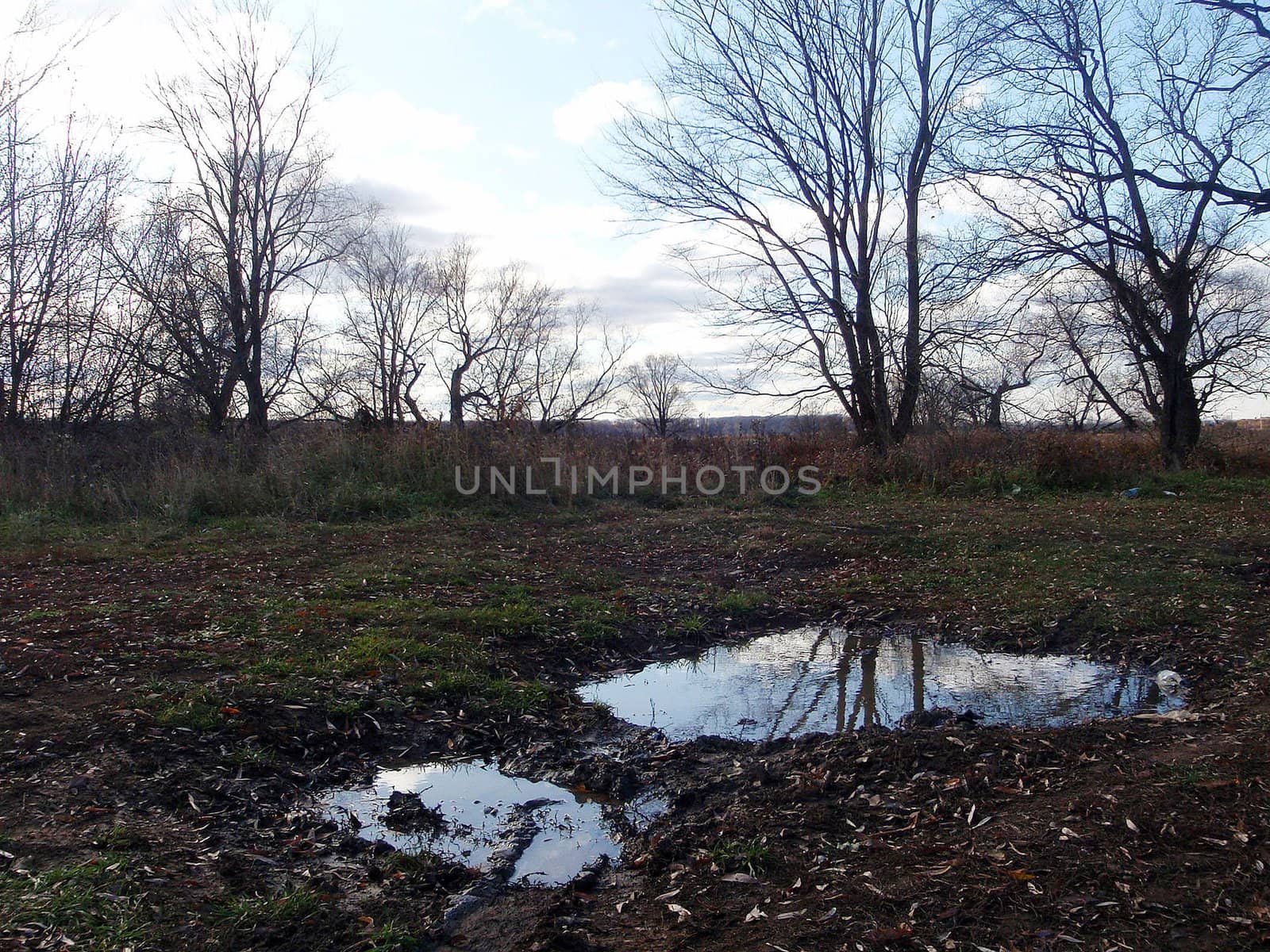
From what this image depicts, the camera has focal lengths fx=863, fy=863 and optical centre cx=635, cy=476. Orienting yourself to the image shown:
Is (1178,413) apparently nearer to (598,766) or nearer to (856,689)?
(856,689)

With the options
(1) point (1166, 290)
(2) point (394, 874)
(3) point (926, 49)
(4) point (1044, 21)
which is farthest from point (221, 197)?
(2) point (394, 874)

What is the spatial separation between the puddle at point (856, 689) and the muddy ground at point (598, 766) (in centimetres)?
31

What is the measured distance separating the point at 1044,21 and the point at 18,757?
11.3 m

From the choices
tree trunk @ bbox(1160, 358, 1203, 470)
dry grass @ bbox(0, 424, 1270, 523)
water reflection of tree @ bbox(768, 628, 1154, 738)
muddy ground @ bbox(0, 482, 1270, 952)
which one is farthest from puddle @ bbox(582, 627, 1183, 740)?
tree trunk @ bbox(1160, 358, 1203, 470)

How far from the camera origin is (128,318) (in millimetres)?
18031

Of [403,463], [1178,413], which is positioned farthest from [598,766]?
[1178,413]

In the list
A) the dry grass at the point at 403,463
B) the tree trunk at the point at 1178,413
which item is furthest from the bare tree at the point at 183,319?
the tree trunk at the point at 1178,413

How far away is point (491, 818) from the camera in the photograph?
11.9 feet

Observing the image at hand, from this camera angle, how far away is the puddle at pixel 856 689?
4766mm

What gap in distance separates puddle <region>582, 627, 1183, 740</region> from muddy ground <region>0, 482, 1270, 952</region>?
31cm

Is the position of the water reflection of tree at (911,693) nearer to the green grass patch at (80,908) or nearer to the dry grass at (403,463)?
the green grass patch at (80,908)

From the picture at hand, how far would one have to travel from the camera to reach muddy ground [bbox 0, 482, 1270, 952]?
264 cm

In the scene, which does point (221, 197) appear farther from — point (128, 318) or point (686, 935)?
point (686, 935)

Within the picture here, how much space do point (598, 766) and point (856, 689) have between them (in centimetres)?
202
